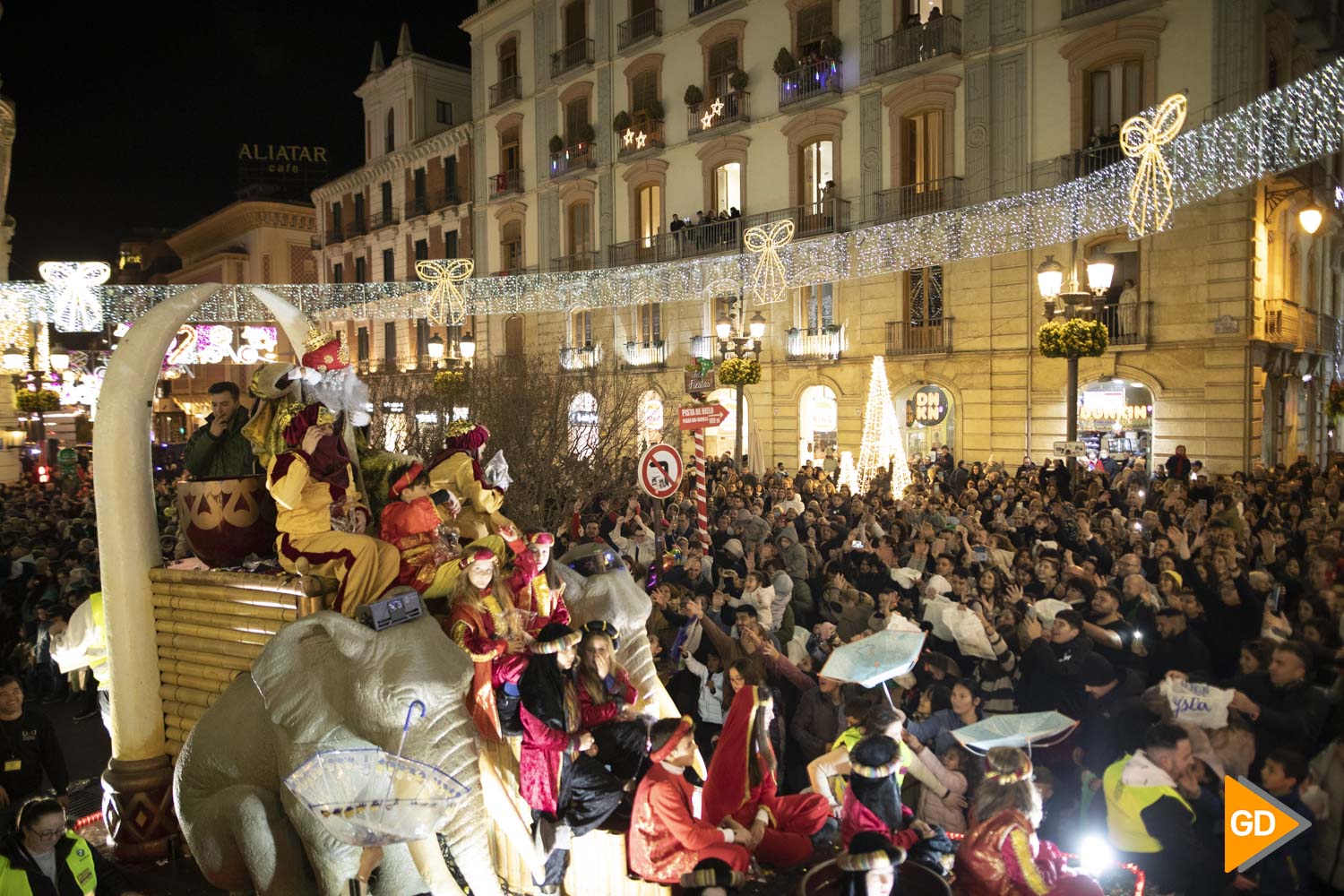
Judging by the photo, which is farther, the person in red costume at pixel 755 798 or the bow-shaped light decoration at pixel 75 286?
the bow-shaped light decoration at pixel 75 286

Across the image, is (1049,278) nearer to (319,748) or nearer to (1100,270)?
(1100,270)

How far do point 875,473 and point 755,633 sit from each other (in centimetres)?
1269

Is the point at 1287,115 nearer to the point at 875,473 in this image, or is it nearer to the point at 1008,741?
the point at 1008,741

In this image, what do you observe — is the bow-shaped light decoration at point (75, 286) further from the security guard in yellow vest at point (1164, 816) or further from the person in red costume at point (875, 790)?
the security guard in yellow vest at point (1164, 816)

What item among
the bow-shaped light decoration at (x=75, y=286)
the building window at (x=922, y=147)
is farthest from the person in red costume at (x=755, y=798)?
the building window at (x=922, y=147)

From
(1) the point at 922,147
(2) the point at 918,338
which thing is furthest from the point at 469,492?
(1) the point at 922,147

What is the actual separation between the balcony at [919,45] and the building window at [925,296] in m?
4.92

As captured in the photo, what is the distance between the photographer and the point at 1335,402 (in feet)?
80.1

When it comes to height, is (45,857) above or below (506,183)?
below

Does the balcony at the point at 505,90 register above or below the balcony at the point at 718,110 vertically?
above

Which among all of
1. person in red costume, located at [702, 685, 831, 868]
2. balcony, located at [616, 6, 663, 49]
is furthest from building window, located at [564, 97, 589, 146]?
person in red costume, located at [702, 685, 831, 868]

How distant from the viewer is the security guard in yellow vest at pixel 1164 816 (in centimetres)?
430

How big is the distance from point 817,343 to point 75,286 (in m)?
17.3

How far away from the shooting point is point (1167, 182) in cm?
1225
